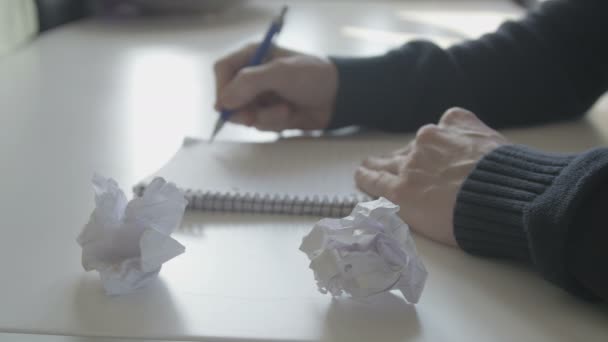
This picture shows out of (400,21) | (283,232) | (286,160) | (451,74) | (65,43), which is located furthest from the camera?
(400,21)

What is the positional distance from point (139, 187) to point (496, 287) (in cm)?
31

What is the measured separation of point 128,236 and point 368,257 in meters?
0.17

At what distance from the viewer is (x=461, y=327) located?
44cm

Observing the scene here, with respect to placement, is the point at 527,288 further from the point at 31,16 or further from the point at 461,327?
the point at 31,16

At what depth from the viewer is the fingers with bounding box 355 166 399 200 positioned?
0.64 m

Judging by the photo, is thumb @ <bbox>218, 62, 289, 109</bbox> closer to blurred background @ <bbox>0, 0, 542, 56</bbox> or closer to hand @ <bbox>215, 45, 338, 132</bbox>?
hand @ <bbox>215, 45, 338, 132</bbox>

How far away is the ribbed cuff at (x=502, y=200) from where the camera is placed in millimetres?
527

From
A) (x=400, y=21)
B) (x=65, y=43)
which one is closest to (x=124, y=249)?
(x=65, y=43)

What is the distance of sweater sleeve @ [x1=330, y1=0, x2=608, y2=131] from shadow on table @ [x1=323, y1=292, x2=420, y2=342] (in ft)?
1.35

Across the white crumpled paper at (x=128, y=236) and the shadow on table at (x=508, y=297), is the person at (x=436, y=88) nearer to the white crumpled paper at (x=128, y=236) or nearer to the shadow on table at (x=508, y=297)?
the shadow on table at (x=508, y=297)

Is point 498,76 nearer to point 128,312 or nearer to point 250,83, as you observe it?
point 250,83

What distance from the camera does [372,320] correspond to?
0.45m

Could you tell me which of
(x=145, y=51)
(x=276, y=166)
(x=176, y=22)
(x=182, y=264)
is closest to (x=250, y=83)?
(x=276, y=166)

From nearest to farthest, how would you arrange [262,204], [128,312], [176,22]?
[128,312], [262,204], [176,22]
